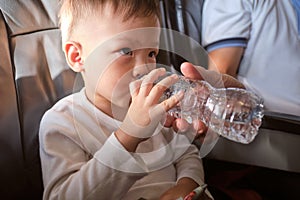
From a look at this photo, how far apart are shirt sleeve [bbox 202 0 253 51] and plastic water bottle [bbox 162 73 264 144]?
0.42 metres

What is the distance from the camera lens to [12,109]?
3.64 ft

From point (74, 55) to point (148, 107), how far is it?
0.26 m

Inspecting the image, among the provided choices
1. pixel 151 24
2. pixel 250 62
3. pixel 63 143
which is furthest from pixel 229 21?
pixel 63 143

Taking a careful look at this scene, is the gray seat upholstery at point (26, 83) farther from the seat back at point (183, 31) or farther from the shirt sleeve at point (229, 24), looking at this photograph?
the shirt sleeve at point (229, 24)

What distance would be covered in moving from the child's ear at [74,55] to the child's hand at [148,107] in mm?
187

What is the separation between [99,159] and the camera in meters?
0.97

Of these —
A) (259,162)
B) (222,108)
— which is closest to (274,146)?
(259,162)

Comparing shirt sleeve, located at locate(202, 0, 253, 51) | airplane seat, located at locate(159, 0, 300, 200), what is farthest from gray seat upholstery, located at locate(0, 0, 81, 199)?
shirt sleeve, located at locate(202, 0, 253, 51)

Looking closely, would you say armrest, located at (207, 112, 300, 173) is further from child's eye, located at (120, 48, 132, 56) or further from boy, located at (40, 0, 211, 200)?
child's eye, located at (120, 48, 132, 56)

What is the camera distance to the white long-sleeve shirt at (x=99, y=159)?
3.19 ft

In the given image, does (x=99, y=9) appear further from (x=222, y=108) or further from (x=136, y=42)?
(x=222, y=108)

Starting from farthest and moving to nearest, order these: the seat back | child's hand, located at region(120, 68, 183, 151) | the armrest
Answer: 1. the seat back
2. the armrest
3. child's hand, located at region(120, 68, 183, 151)

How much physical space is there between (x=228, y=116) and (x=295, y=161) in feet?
0.87

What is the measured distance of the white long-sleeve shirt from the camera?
97cm
